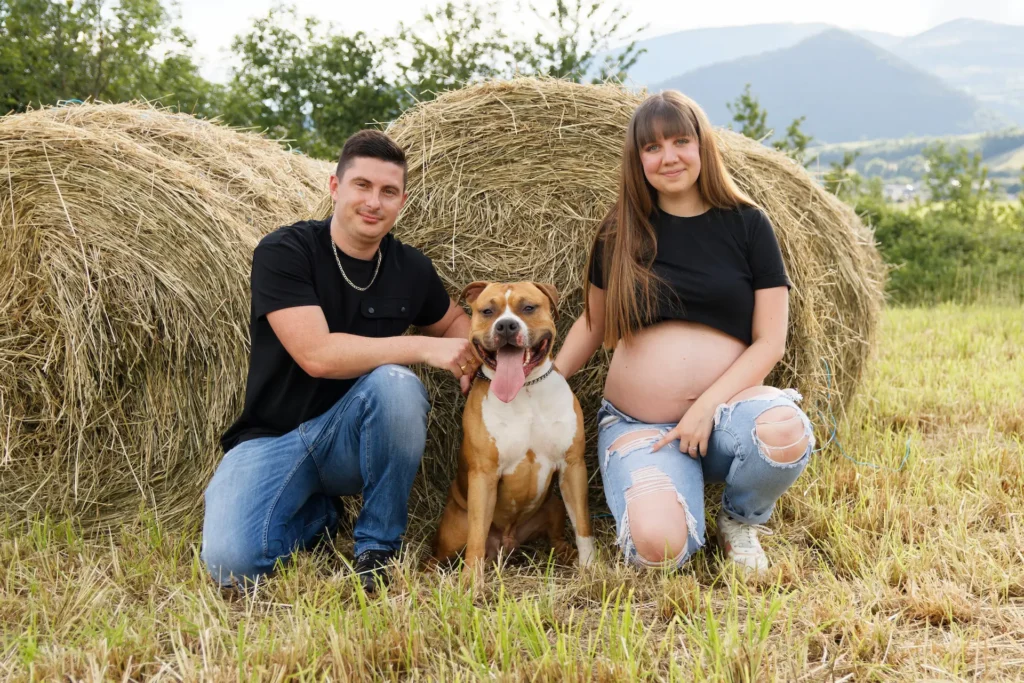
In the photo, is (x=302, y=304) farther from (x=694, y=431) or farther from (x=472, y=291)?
(x=694, y=431)

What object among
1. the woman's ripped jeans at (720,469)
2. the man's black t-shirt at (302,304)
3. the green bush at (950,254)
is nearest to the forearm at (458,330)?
the man's black t-shirt at (302,304)

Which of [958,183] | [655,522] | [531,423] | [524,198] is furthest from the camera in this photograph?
[958,183]

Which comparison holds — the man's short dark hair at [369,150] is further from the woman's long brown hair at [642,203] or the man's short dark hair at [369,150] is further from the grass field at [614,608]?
the grass field at [614,608]

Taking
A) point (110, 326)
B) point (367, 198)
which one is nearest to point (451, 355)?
point (367, 198)

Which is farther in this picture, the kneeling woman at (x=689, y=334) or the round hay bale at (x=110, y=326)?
the round hay bale at (x=110, y=326)

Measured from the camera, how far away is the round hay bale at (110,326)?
3.72 meters

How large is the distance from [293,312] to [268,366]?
316 mm

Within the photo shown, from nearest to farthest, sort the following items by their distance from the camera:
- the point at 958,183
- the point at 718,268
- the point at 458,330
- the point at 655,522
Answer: the point at 655,522
the point at 718,268
the point at 458,330
the point at 958,183

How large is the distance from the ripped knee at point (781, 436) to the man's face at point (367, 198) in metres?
1.74

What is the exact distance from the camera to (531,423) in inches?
124

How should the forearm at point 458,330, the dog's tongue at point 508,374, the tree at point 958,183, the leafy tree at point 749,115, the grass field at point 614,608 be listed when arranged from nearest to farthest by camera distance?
the grass field at point 614,608, the dog's tongue at point 508,374, the forearm at point 458,330, the leafy tree at point 749,115, the tree at point 958,183

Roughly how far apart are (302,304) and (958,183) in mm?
12770

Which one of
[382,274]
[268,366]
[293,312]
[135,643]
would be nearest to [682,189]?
[382,274]

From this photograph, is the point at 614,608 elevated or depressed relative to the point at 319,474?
→ depressed
